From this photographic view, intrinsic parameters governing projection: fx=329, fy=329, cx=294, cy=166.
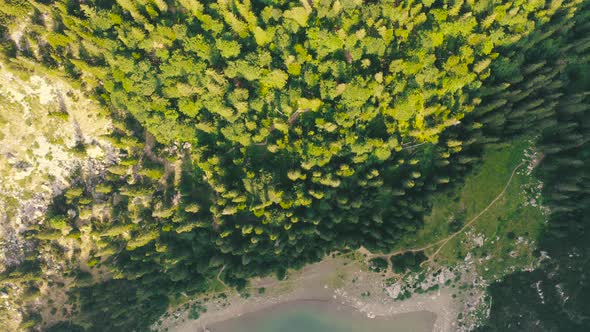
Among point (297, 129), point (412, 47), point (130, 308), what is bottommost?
point (130, 308)

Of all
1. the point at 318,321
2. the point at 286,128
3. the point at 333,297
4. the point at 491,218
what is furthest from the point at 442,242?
the point at 286,128

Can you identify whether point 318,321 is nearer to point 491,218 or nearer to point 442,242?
point 442,242

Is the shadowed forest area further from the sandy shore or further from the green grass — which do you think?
the sandy shore

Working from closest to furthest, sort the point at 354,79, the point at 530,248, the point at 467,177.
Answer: the point at 354,79
the point at 467,177
the point at 530,248

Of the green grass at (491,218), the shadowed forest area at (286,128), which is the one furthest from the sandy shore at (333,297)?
the green grass at (491,218)

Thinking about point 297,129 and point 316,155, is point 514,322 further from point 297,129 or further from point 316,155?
point 297,129

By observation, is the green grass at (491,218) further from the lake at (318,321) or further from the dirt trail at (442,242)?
the lake at (318,321)

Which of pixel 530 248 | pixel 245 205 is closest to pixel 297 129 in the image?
pixel 245 205
